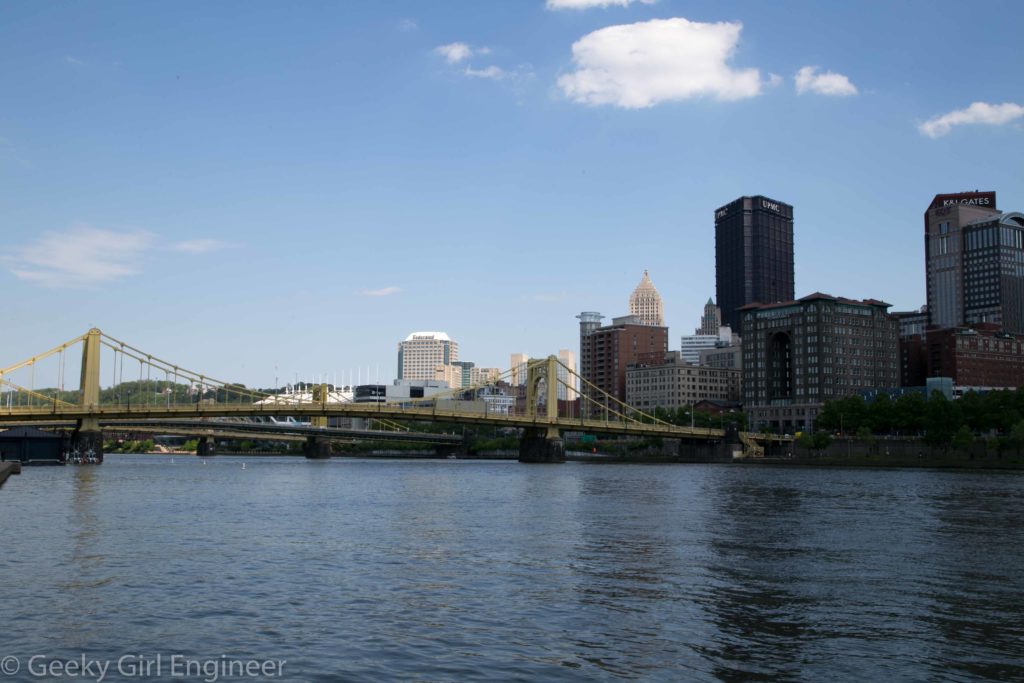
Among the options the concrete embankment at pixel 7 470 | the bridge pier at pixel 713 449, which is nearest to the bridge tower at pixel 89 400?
the concrete embankment at pixel 7 470

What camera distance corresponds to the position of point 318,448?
180m

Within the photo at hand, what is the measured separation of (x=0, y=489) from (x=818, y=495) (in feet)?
172

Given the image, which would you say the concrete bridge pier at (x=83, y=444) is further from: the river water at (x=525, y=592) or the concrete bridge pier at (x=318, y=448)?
the river water at (x=525, y=592)

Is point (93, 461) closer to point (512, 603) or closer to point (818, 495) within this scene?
point (818, 495)

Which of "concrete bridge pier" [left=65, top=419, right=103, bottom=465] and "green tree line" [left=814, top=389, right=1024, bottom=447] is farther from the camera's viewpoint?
"green tree line" [left=814, top=389, right=1024, bottom=447]

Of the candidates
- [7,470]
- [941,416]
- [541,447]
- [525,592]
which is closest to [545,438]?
[541,447]

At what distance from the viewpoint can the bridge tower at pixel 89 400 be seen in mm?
113500

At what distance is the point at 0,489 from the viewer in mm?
61875

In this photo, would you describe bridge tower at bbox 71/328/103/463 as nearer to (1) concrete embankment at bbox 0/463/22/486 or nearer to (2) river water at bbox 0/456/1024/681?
(1) concrete embankment at bbox 0/463/22/486

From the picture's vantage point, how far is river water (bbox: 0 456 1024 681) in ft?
58.0

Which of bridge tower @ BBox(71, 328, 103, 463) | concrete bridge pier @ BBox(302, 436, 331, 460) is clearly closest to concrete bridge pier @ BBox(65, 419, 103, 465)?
bridge tower @ BBox(71, 328, 103, 463)

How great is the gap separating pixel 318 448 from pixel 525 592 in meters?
161

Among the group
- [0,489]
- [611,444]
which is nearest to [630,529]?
[0,489]

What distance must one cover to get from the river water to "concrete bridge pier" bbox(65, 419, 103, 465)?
69588mm
